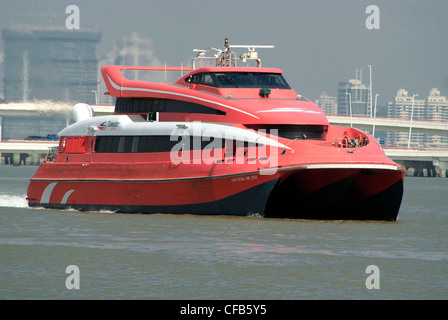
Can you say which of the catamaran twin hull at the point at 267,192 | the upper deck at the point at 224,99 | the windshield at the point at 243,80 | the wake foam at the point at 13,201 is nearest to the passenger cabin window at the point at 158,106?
the upper deck at the point at 224,99

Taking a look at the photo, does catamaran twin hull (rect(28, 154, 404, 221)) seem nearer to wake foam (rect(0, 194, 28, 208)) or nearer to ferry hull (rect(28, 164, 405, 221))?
ferry hull (rect(28, 164, 405, 221))

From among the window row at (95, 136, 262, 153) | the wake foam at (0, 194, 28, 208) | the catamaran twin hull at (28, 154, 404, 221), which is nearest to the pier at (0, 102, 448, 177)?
the wake foam at (0, 194, 28, 208)

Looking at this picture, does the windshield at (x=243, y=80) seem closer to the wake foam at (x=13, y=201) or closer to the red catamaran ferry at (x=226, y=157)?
the red catamaran ferry at (x=226, y=157)

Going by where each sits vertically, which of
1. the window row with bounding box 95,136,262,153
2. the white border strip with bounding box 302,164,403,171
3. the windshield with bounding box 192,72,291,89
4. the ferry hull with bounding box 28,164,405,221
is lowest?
the ferry hull with bounding box 28,164,405,221

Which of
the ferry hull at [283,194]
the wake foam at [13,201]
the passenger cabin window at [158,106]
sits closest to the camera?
the ferry hull at [283,194]

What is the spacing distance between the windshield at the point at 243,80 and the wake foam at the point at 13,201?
12650 millimetres

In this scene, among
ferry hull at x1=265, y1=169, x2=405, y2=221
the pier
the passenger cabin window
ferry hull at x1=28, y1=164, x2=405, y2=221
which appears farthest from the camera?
the pier

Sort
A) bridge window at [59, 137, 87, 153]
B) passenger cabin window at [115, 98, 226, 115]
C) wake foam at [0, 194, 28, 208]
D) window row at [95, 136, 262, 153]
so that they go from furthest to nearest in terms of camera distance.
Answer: wake foam at [0, 194, 28, 208] < bridge window at [59, 137, 87, 153] < passenger cabin window at [115, 98, 226, 115] < window row at [95, 136, 262, 153]

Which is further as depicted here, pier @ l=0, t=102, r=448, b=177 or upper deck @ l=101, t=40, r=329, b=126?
pier @ l=0, t=102, r=448, b=177

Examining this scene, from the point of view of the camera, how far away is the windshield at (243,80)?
32.2m

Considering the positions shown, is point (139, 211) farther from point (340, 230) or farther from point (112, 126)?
point (340, 230)

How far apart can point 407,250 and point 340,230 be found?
4.15m

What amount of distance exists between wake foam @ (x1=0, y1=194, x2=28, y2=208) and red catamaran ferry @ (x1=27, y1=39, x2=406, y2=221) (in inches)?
227

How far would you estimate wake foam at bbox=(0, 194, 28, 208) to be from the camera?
1611 inches
